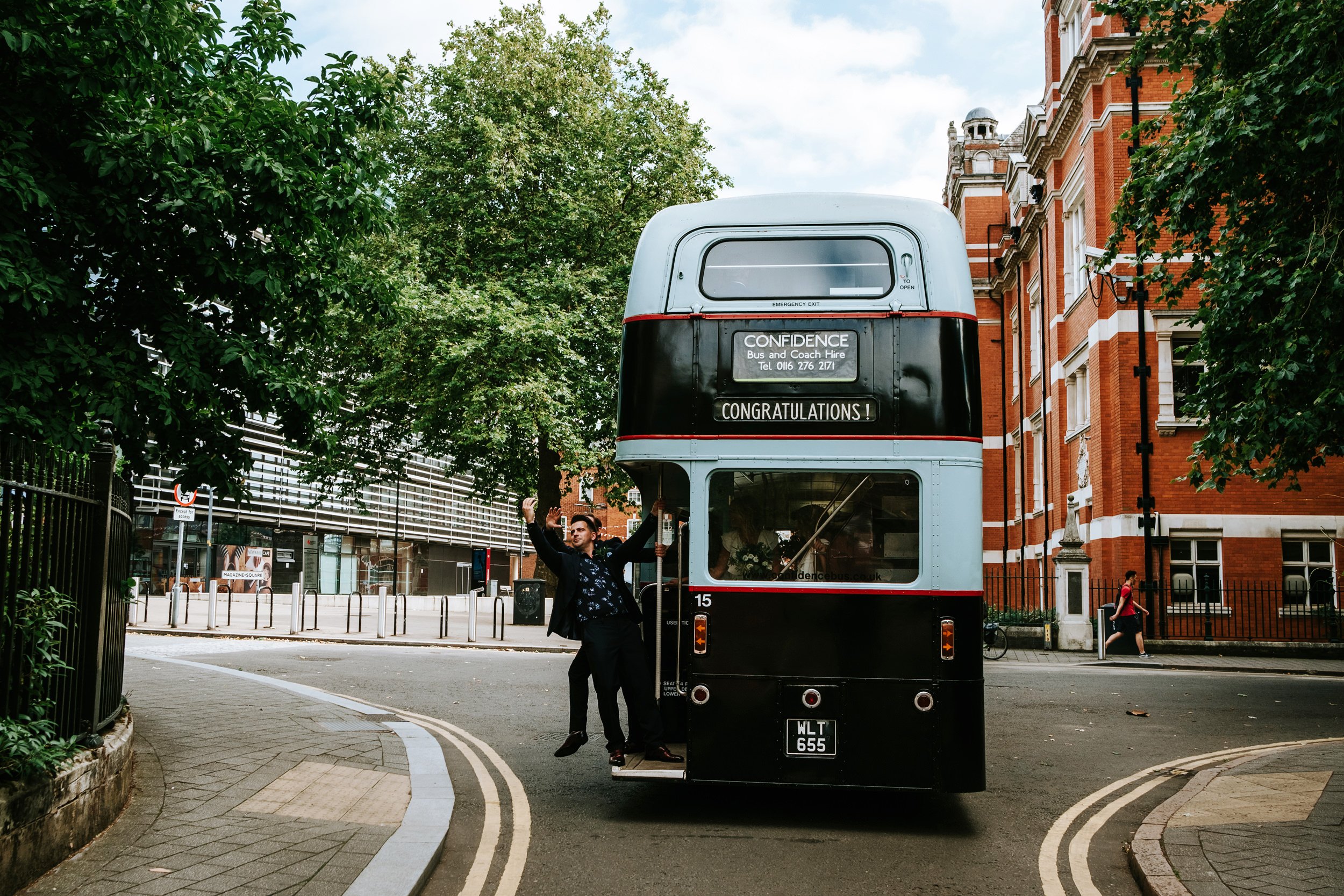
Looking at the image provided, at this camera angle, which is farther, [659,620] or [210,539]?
[210,539]

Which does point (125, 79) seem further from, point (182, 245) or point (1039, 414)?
point (1039, 414)

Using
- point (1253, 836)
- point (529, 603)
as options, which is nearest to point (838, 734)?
point (1253, 836)

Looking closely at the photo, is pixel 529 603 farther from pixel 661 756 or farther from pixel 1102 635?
pixel 661 756

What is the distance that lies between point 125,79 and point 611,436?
21300mm

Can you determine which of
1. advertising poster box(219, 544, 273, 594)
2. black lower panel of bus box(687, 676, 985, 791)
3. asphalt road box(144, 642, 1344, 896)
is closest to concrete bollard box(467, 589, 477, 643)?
asphalt road box(144, 642, 1344, 896)

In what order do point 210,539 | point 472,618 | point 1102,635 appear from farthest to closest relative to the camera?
point 210,539 < point 472,618 < point 1102,635

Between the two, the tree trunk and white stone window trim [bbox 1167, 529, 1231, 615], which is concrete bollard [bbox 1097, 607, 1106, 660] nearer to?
white stone window trim [bbox 1167, 529, 1231, 615]

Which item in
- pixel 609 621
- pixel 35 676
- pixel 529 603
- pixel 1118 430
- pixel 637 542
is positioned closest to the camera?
pixel 35 676

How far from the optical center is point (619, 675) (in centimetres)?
771

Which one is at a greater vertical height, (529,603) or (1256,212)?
(1256,212)

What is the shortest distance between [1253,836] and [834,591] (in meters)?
2.68

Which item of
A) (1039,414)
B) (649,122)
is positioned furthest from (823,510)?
(1039,414)

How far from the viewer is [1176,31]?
579 inches

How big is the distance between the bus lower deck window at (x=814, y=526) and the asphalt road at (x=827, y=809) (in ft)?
5.08
